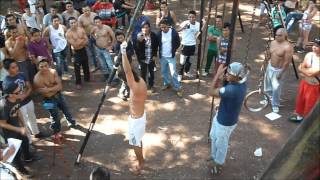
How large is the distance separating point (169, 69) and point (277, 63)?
8.29 feet

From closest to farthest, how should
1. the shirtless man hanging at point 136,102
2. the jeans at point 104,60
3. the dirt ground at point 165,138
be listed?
1. the shirtless man hanging at point 136,102
2. the dirt ground at point 165,138
3. the jeans at point 104,60

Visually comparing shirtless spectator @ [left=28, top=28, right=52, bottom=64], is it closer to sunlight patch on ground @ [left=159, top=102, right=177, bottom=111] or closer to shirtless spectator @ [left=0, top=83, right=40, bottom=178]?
shirtless spectator @ [left=0, top=83, right=40, bottom=178]

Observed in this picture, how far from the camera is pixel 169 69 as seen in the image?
8.64 metres

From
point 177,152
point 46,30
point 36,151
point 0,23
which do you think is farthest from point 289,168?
point 0,23

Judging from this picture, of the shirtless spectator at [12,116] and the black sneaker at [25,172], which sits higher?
the shirtless spectator at [12,116]

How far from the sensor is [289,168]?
1.14 metres

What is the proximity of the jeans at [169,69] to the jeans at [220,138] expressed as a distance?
2.82 meters

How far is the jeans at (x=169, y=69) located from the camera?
8297 millimetres

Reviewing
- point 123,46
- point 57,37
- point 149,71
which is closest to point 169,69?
point 149,71

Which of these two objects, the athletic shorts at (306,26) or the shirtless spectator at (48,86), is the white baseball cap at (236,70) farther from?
the athletic shorts at (306,26)

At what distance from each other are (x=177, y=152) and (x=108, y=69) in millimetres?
3356

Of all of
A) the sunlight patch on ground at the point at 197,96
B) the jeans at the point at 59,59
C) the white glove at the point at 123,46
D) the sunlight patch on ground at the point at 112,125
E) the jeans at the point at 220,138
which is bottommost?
the sunlight patch on ground at the point at 112,125

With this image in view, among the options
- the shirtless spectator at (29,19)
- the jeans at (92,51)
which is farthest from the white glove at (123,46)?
the shirtless spectator at (29,19)

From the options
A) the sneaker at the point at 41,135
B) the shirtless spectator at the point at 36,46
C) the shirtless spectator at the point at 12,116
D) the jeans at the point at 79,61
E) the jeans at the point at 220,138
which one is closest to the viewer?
the shirtless spectator at the point at 12,116
